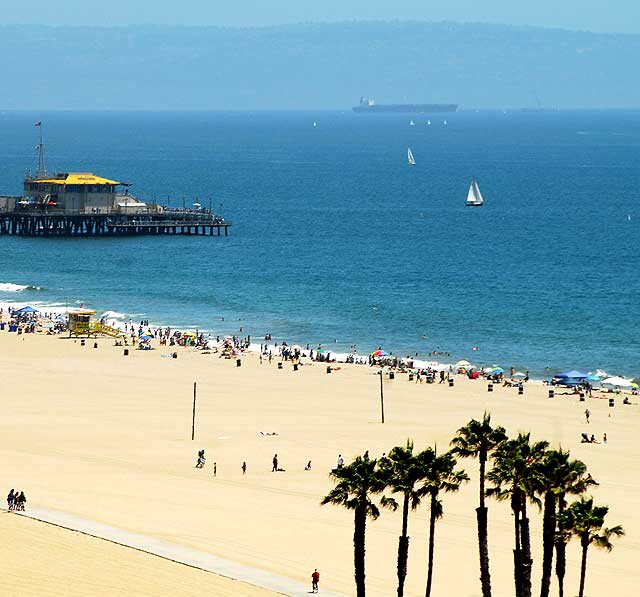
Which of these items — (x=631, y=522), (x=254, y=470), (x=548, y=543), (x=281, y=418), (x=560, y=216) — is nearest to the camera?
(x=548, y=543)

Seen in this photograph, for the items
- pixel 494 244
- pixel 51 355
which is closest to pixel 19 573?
pixel 51 355

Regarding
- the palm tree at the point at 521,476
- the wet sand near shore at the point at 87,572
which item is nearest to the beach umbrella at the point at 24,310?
the wet sand near shore at the point at 87,572

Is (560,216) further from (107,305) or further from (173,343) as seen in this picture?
(173,343)

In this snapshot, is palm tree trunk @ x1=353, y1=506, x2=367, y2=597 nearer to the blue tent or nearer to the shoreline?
the shoreline

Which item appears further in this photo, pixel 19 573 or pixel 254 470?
pixel 254 470

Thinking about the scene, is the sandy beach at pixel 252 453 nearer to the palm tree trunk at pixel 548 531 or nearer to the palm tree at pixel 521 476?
the palm tree trunk at pixel 548 531

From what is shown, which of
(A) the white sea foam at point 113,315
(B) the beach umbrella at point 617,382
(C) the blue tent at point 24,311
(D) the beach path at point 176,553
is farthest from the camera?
(A) the white sea foam at point 113,315

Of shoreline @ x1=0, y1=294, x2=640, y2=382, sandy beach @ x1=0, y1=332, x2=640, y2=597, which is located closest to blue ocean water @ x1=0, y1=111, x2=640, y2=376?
shoreline @ x1=0, y1=294, x2=640, y2=382
